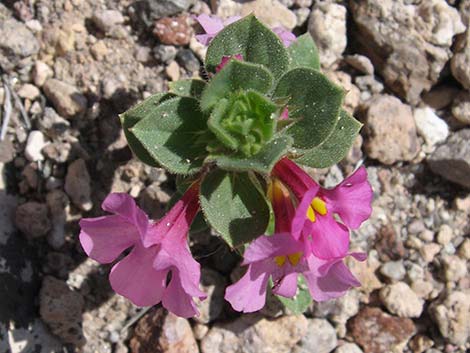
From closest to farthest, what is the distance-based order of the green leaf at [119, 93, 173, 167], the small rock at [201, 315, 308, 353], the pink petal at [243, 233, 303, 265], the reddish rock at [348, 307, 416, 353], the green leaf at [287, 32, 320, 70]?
the pink petal at [243, 233, 303, 265] < the green leaf at [119, 93, 173, 167] < the green leaf at [287, 32, 320, 70] < the small rock at [201, 315, 308, 353] < the reddish rock at [348, 307, 416, 353]

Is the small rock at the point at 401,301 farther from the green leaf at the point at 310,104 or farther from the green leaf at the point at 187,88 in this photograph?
the green leaf at the point at 187,88

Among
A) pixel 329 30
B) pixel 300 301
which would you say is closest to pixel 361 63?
pixel 329 30

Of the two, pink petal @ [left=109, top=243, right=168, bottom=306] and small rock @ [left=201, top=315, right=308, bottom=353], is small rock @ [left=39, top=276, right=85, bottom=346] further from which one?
pink petal @ [left=109, top=243, right=168, bottom=306]

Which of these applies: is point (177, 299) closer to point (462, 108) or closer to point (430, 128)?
point (430, 128)

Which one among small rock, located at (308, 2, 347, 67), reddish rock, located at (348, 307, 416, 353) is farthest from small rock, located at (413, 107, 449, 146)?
reddish rock, located at (348, 307, 416, 353)

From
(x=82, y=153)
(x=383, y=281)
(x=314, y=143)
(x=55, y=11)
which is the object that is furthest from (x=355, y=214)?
(x=55, y=11)

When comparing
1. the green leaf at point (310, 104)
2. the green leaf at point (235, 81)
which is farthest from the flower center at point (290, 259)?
the green leaf at point (235, 81)
